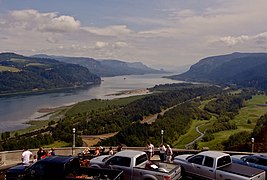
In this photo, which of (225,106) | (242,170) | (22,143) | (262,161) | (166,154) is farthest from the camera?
(225,106)

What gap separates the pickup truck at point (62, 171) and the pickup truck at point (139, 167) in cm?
117

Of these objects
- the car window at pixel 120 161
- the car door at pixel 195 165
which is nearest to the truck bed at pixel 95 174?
the car window at pixel 120 161

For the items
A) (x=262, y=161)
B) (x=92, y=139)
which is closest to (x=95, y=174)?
(x=262, y=161)

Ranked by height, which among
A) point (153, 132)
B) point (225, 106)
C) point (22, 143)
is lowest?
point (153, 132)

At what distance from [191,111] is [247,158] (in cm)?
10745

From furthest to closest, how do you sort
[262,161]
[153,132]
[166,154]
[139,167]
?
[153,132] → [166,154] → [262,161] → [139,167]

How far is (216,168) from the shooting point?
1548cm

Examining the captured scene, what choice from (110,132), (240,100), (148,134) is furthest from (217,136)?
(240,100)

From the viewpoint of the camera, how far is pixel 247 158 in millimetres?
17312

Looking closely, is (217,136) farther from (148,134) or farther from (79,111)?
(79,111)

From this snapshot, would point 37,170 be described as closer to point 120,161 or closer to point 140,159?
point 120,161

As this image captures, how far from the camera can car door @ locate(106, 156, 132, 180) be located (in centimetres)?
1546

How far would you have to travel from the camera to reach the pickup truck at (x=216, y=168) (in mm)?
14594

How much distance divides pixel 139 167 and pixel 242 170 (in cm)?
436
